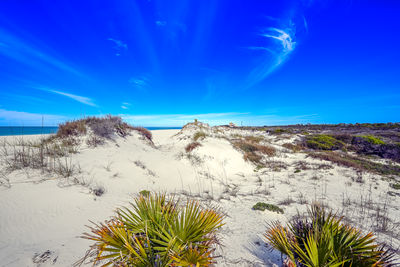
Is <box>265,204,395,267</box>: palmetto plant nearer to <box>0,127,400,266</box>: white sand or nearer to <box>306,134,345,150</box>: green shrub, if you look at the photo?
<box>0,127,400,266</box>: white sand

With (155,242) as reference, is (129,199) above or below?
below

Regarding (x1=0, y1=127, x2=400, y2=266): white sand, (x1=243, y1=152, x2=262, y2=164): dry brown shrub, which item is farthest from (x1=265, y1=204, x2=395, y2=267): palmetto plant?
(x1=243, y1=152, x2=262, y2=164): dry brown shrub

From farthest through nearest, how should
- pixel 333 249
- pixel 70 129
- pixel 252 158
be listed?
pixel 252 158, pixel 70 129, pixel 333 249

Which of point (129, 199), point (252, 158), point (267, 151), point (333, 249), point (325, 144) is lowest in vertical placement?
point (129, 199)

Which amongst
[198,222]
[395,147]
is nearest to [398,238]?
[198,222]

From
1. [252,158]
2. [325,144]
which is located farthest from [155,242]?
[325,144]

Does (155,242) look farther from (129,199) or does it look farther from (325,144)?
(325,144)

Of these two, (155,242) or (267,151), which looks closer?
(155,242)

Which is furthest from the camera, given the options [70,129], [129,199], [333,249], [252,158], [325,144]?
[325,144]

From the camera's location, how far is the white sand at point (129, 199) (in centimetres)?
222

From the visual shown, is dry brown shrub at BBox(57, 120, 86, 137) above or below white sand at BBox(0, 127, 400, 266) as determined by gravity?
above

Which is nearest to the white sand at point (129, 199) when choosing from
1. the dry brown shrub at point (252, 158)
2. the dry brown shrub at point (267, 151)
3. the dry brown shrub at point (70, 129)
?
the dry brown shrub at point (70, 129)

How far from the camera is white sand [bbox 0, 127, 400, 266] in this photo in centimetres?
222

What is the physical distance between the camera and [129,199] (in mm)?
3941
